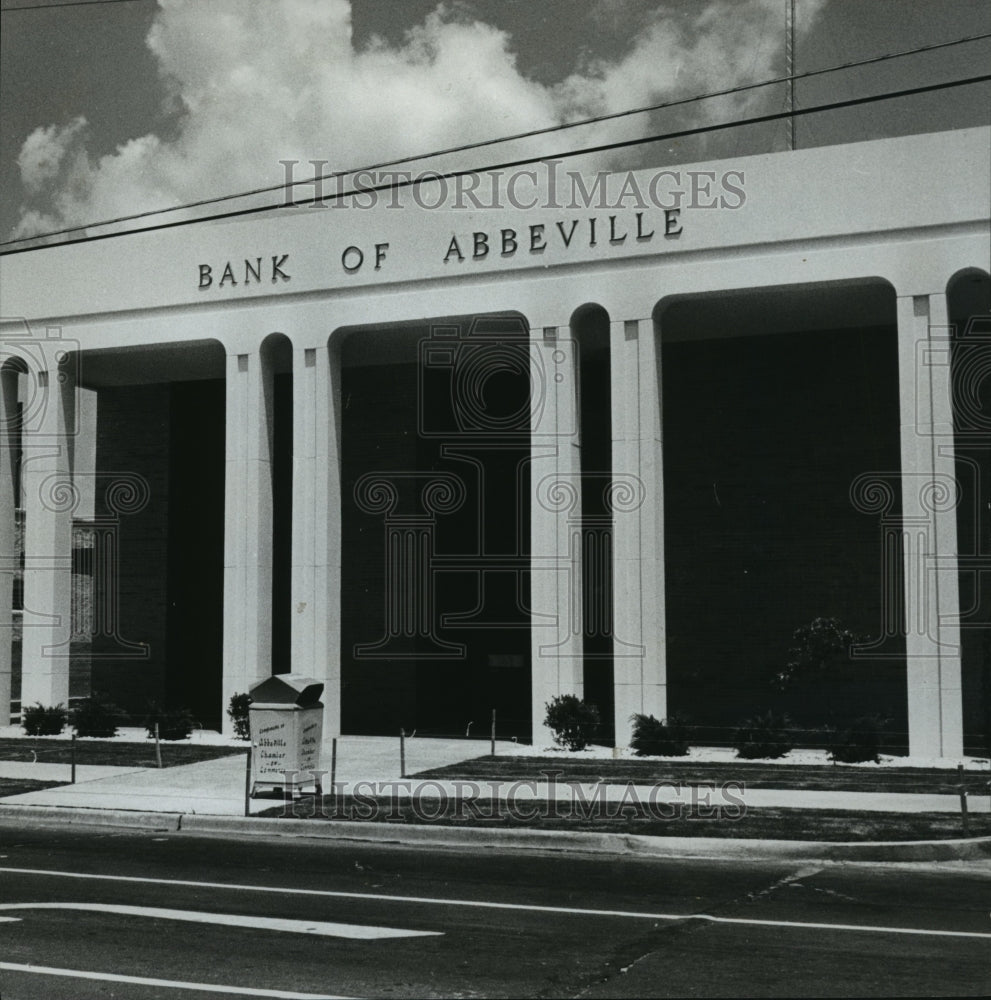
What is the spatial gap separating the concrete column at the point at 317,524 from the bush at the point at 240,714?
3.59ft

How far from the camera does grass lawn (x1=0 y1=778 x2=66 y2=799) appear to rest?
1638 centimetres

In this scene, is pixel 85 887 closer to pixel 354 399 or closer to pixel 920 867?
pixel 920 867

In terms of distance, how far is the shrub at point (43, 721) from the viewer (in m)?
23.1

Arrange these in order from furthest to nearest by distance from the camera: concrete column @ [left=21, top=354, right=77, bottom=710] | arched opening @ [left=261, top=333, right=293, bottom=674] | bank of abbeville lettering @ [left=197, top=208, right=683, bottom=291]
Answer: arched opening @ [left=261, top=333, right=293, bottom=674]
concrete column @ [left=21, top=354, right=77, bottom=710]
bank of abbeville lettering @ [left=197, top=208, right=683, bottom=291]

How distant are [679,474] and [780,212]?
21.0 ft

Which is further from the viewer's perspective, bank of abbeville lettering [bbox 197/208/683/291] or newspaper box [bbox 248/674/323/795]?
bank of abbeville lettering [bbox 197/208/683/291]

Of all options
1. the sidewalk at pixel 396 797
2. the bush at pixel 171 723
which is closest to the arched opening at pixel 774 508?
the sidewalk at pixel 396 797

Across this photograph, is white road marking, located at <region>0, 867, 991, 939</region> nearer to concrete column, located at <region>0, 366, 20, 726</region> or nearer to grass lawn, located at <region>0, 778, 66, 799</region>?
grass lawn, located at <region>0, 778, 66, 799</region>

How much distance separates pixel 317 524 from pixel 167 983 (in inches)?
592

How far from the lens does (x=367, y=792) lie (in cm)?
1550

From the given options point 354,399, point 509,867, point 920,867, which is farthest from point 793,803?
point 354,399

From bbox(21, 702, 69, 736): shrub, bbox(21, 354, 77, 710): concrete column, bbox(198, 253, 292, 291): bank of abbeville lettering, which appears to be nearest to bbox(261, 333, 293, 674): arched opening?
bbox(198, 253, 292, 291): bank of abbeville lettering

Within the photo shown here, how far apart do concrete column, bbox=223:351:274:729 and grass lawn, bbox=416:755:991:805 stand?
5.42m

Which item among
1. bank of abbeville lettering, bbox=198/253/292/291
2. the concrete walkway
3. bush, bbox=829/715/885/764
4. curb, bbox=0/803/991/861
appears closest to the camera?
curb, bbox=0/803/991/861
